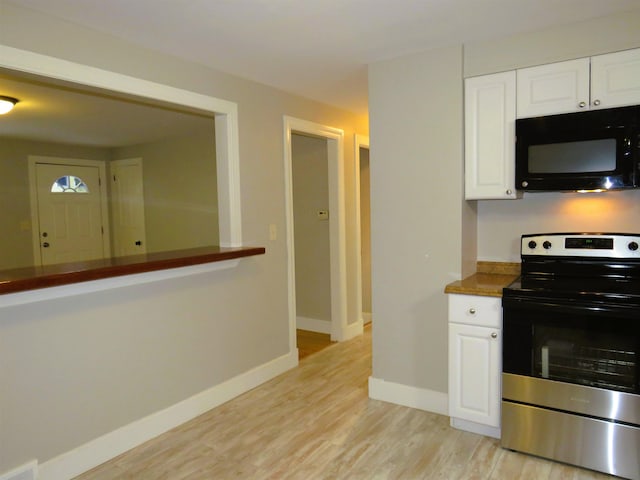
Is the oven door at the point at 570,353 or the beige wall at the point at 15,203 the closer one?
the oven door at the point at 570,353

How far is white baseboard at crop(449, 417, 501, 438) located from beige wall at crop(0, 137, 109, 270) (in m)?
5.28

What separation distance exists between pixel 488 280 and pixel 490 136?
0.84 meters

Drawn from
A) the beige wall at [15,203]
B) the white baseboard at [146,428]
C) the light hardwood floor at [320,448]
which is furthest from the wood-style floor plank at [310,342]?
the beige wall at [15,203]

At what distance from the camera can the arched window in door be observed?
228 inches

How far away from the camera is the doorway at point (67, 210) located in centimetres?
559

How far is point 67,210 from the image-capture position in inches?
230

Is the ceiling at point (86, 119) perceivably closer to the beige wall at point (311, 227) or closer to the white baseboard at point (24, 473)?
the beige wall at point (311, 227)

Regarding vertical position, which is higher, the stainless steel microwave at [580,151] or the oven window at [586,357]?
the stainless steel microwave at [580,151]

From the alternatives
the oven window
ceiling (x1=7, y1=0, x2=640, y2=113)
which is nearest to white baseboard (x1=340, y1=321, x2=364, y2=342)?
the oven window

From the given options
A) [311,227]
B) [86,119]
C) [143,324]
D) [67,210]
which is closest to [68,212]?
[67,210]

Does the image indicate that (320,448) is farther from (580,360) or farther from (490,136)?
(490,136)

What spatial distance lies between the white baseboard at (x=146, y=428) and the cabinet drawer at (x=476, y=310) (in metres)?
1.59

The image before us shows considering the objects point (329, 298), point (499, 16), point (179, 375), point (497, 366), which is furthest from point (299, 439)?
point (499, 16)

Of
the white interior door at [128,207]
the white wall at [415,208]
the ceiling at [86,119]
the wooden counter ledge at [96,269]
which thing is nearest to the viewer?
the wooden counter ledge at [96,269]
